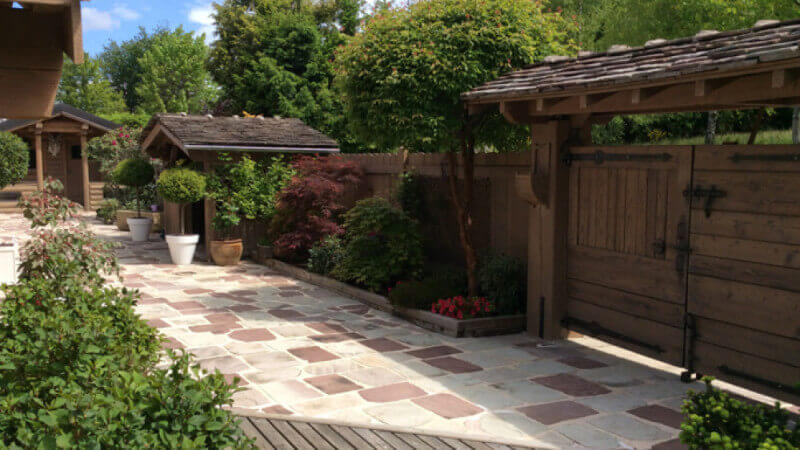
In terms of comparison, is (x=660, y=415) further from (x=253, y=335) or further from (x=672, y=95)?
(x=253, y=335)

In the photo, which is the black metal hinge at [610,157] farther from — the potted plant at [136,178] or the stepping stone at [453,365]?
the potted plant at [136,178]

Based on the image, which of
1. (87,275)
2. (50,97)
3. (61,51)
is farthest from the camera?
(87,275)

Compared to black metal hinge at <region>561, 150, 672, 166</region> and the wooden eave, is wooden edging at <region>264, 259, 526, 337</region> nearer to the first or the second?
black metal hinge at <region>561, 150, 672, 166</region>

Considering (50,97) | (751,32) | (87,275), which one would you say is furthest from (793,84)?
(87,275)

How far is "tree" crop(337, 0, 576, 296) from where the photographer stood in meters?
6.94

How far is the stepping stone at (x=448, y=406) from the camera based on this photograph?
4645 millimetres

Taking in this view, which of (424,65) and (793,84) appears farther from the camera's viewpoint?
(424,65)

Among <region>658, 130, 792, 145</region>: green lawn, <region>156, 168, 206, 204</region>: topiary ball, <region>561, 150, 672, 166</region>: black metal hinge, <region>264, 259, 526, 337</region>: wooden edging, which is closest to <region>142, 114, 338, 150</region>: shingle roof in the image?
<region>156, 168, 206, 204</region>: topiary ball

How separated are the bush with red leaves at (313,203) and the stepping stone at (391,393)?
5804mm

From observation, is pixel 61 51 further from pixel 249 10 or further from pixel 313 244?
pixel 249 10

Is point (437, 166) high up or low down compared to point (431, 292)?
up

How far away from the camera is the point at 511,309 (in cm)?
734

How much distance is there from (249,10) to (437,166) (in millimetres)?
27540

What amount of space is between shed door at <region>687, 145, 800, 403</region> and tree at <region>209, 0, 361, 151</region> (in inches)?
824
